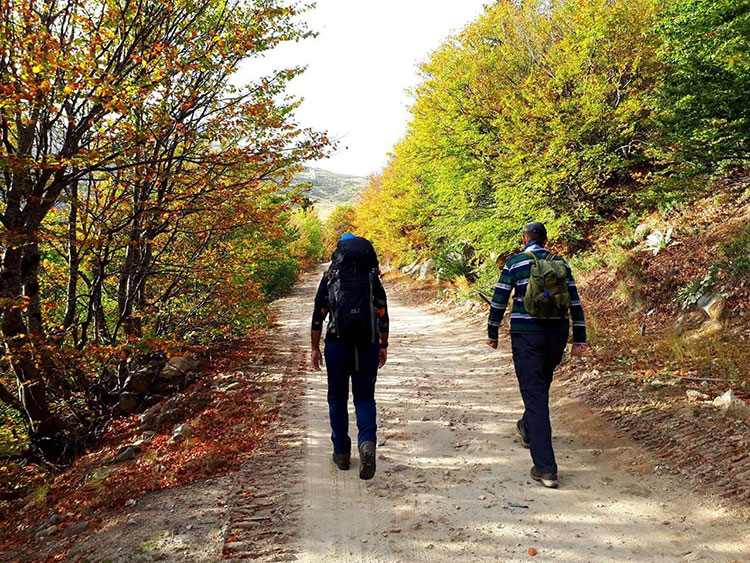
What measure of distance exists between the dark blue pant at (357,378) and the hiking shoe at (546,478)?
1442 millimetres

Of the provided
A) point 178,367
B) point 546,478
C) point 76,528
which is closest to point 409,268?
point 178,367

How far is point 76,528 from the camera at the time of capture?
146 inches

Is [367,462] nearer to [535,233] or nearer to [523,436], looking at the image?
[523,436]

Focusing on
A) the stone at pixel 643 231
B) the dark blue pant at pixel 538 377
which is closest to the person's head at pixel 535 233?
the dark blue pant at pixel 538 377

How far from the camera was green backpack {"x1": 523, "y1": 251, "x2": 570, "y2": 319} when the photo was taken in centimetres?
367

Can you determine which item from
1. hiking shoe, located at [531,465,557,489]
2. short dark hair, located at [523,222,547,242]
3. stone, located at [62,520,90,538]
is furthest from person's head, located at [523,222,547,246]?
stone, located at [62,520,90,538]

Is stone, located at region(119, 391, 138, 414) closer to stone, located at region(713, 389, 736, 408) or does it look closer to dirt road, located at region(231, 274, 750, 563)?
dirt road, located at region(231, 274, 750, 563)

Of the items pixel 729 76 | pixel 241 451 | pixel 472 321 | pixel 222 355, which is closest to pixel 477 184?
pixel 472 321

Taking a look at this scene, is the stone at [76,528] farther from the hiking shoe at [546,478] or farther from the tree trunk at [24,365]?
the hiking shoe at [546,478]

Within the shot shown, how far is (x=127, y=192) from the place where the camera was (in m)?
6.79

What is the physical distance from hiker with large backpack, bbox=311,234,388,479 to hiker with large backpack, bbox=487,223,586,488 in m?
1.19

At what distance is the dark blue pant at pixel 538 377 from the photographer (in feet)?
12.0

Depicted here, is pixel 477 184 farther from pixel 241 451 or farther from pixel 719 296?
pixel 241 451

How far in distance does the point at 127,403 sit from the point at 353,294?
19.4 ft
